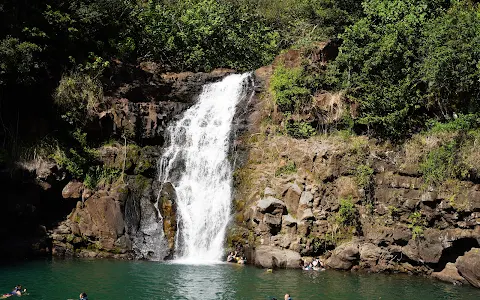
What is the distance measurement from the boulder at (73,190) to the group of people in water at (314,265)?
542 inches

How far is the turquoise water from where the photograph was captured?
18938mm

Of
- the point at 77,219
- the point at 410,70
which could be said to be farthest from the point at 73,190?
the point at 410,70

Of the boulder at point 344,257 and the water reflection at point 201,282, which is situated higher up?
the boulder at point 344,257

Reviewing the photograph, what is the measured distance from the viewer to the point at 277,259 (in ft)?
78.4

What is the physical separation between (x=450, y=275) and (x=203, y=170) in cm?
1504

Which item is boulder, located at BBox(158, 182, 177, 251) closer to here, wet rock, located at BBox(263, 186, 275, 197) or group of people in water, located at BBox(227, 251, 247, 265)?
group of people in water, located at BBox(227, 251, 247, 265)

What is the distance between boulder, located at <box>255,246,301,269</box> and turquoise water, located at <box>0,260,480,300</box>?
0.59m

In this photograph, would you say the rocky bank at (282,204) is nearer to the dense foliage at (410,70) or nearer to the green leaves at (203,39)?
the dense foliage at (410,70)

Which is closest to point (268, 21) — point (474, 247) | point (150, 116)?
point (150, 116)

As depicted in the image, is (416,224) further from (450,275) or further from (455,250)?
(450,275)

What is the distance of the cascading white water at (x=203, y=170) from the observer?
26812 millimetres

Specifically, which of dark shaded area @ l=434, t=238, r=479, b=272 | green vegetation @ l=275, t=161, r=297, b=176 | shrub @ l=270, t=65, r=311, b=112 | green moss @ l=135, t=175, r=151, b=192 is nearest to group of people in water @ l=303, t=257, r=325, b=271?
dark shaded area @ l=434, t=238, r=479, b=272

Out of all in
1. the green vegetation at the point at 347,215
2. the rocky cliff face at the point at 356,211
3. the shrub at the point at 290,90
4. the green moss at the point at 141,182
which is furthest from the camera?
the shrub at the point at 290,90

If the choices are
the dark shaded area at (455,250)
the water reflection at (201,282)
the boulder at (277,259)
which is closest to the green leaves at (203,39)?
the boulder at (277,259)
